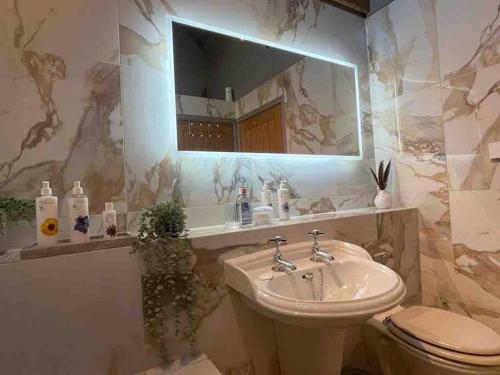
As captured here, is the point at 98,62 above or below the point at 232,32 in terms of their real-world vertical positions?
below

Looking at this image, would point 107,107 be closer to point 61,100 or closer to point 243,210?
point 61,100

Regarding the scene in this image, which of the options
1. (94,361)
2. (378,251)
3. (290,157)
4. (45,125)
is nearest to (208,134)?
(290,157)

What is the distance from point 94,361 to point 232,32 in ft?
4.78

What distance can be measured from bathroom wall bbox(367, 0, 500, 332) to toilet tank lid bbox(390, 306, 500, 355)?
13.6 inches

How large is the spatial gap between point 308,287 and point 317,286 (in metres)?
0.04

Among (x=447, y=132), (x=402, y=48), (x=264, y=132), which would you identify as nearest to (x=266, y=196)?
(x=264, y=132)

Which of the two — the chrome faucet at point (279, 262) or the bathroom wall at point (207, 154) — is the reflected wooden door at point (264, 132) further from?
the chrome faucet at point (279, 262)

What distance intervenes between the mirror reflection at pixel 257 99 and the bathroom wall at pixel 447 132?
278 millimetres

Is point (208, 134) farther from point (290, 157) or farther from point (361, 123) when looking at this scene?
point (361, 123)

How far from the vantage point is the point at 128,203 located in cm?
112

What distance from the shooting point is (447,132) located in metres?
1.54

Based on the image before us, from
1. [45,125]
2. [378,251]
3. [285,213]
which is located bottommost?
[378,251]

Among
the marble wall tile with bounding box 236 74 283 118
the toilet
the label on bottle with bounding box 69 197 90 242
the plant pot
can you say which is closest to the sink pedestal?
the toilet

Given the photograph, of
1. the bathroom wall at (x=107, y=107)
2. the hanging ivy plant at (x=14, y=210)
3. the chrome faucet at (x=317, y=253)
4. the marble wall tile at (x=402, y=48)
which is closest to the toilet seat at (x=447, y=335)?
the chrome faucet at (x=317, y=253)
